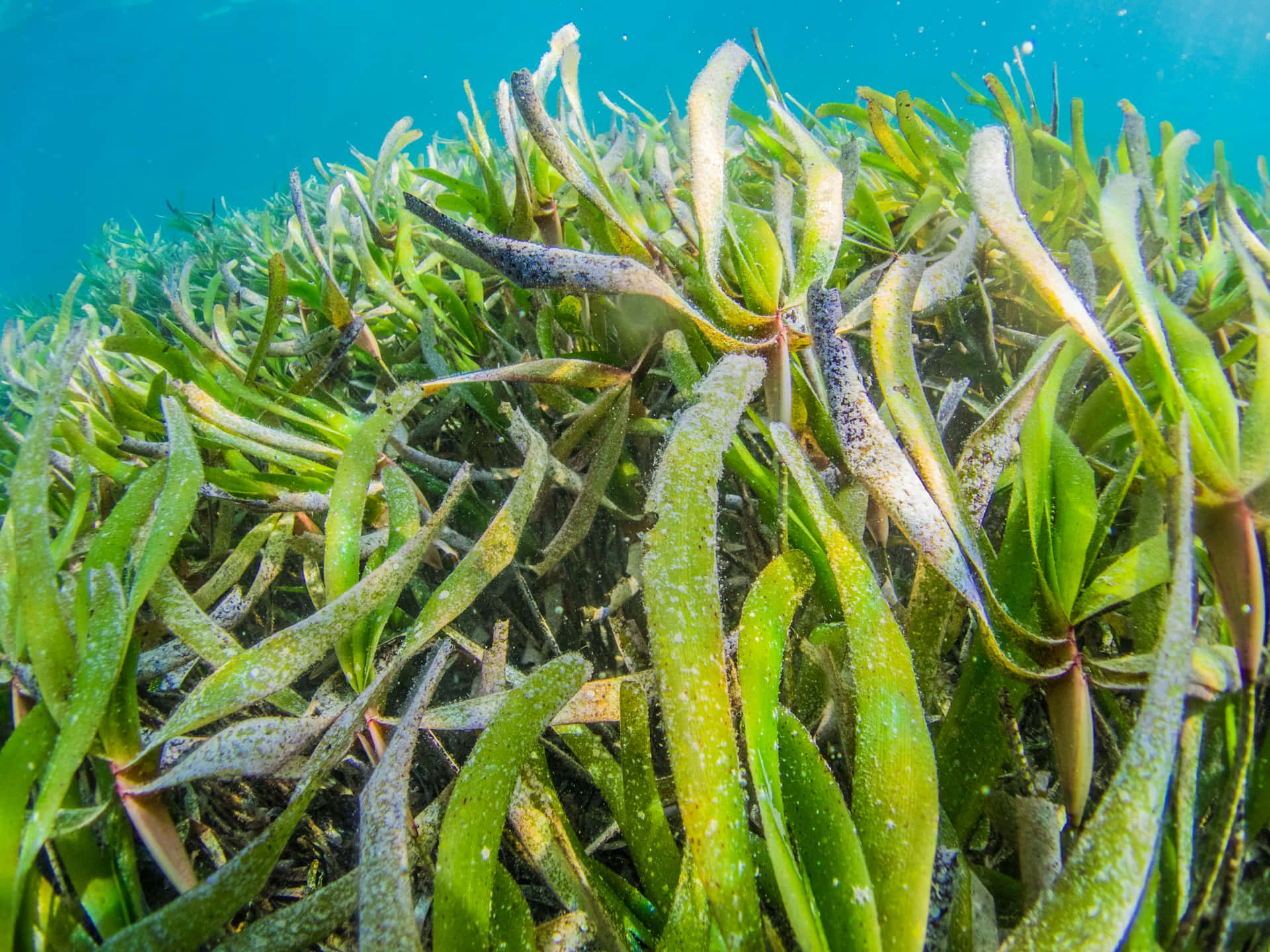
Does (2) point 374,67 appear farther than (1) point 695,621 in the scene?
Yes

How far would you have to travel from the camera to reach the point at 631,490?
3.12 ft

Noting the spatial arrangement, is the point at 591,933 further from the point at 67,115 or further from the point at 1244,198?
the point at 67,115

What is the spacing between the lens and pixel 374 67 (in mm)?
69000

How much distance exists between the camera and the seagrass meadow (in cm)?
46

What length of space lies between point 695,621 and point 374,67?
3525 inches

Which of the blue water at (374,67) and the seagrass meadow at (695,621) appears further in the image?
the blue water at (374,67)

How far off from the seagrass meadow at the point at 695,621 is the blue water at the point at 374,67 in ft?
161

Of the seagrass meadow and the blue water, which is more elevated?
the blue water

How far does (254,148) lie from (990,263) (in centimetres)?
8790

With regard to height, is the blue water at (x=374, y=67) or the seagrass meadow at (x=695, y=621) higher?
the blue water at (x=374, y=67)

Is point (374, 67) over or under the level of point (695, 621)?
over

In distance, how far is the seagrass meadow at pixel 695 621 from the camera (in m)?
0.46

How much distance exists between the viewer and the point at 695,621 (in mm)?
440

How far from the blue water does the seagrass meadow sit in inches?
1937
